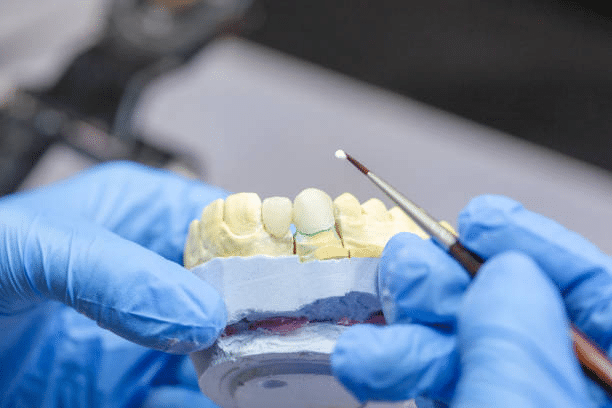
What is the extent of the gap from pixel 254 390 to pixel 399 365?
333 millimetres

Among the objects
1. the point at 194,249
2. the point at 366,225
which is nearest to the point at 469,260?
the point at 366,225

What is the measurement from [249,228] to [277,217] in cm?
4

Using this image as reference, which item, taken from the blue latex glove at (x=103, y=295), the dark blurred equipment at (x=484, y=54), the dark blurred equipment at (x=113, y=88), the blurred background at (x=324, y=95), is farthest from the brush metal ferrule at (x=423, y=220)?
the dark blurred equipment at (x=484, y=54)

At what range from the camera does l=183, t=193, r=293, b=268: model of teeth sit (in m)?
0.85

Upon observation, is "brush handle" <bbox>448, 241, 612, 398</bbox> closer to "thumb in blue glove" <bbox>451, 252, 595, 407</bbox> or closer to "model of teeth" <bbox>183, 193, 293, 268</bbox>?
"thumb in blue glove" <bbox>451, 252, 595, 407</bbox>

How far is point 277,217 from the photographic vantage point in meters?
0.85

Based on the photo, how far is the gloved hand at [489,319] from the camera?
2.02ft

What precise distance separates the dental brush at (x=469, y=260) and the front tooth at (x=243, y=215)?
177mm

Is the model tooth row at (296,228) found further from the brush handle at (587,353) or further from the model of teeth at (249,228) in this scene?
the brush handle at (587,353)

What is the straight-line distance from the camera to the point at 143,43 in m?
1.91

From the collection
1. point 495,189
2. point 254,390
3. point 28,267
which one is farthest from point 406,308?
point 495,189

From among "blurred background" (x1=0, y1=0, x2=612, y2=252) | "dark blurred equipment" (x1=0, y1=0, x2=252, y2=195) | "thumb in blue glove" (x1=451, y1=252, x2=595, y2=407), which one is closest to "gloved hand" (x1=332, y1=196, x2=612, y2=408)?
"thumb in blue glove" (x1=451, y1=252, x2=595, y2=407)

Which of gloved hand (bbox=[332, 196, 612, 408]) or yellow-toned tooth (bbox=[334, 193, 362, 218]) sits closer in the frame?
gloved hand (bbox=[332, 196, 612, 408])

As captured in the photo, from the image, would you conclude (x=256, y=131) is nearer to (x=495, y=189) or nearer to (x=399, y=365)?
(x=495, y=189)
